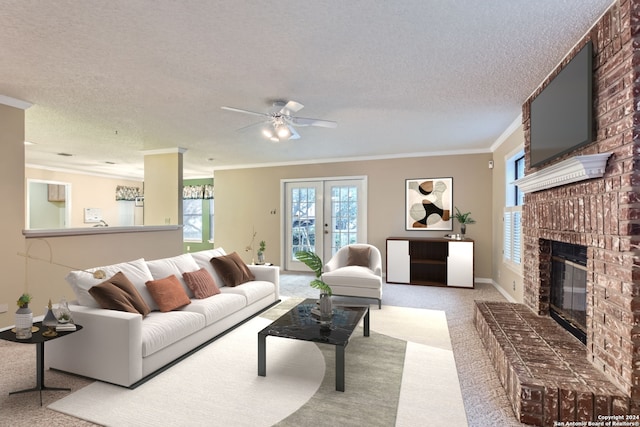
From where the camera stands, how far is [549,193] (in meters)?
2.85

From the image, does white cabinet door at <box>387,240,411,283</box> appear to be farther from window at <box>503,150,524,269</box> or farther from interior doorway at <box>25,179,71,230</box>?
interior doorway at <box>25,179,71,230</box>

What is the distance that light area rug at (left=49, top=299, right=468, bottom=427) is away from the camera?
1928 millimetres

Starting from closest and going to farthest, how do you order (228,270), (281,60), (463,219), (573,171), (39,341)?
(39,341) < (573,171) < (281,60) < (228,270) < (463,219)

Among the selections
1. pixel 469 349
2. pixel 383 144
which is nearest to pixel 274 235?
pixel 383 144

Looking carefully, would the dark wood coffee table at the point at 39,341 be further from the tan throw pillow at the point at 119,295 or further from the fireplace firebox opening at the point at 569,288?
the fireplace firebox opening at the point at 569,288

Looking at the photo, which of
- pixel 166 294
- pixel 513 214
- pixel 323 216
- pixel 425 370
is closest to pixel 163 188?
pixel 323 216

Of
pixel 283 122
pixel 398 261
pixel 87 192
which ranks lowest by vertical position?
pixel 398 261

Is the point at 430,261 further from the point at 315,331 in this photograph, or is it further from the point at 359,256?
the point at 315,331

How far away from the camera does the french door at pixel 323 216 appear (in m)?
6.58

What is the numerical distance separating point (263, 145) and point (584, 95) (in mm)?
4334

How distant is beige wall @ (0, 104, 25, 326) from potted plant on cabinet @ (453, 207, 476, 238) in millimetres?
6238

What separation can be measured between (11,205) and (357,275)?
4122 mm

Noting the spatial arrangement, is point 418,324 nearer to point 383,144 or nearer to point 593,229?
point 593,229

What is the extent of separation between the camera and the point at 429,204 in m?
6.01
